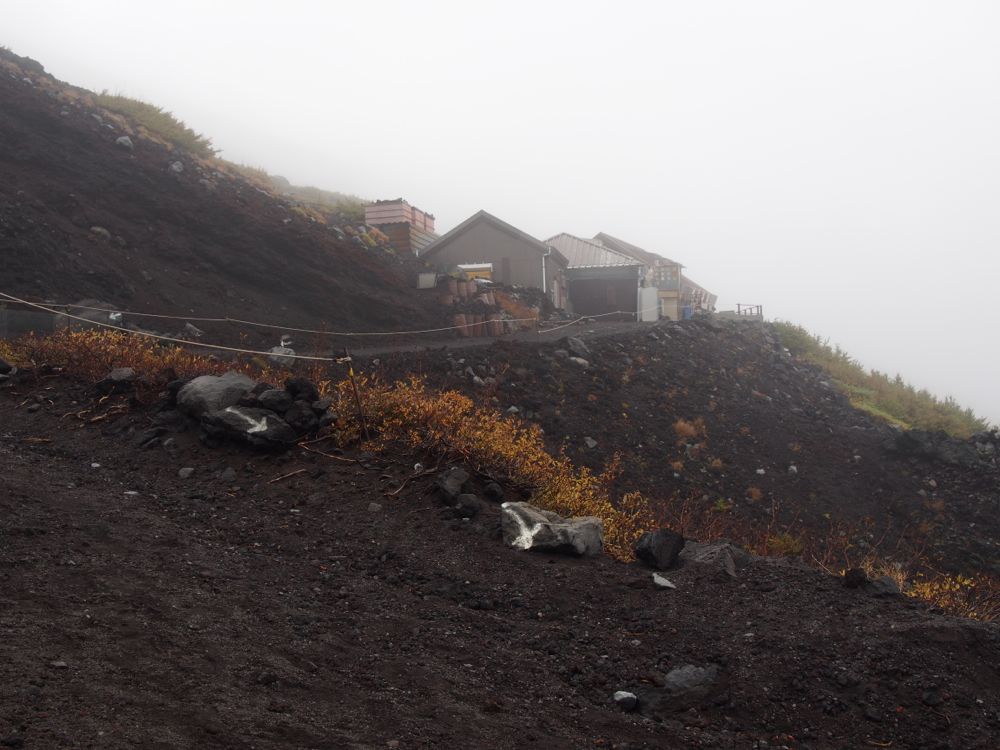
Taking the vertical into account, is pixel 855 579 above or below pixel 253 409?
below

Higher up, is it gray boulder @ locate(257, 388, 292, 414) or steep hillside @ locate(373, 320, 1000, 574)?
gray boulder @ locate(257, 388, 292, 414)

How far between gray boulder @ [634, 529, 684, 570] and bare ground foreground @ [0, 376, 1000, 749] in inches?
4.8

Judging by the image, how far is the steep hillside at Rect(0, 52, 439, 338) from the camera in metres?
13.9

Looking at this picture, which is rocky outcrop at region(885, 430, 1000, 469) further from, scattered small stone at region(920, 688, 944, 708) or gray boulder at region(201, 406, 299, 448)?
gray boulder at region(201, 406, 299, 448)

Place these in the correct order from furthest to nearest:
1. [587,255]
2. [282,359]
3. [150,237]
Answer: [587,255]
[150,237]
[282,359]

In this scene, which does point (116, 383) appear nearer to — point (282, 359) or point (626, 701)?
point (282, 359)

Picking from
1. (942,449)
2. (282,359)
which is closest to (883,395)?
(942,449)

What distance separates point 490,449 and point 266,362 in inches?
276

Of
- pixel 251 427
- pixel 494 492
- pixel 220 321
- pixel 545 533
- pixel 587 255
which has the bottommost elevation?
pixel 545 533

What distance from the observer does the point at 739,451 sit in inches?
606

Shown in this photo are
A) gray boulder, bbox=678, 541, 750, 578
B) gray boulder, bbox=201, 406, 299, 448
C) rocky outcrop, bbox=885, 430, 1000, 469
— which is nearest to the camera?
gray boulder, bbox=678, 541, 750, 578

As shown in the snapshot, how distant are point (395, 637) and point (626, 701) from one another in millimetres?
1257

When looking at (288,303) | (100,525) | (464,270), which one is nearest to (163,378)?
(100,525)

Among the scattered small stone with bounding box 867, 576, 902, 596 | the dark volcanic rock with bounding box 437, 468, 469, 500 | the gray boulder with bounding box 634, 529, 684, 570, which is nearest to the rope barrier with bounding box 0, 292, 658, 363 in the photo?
the dark volcanic rock with bounding box 437, 468, 469, 500
